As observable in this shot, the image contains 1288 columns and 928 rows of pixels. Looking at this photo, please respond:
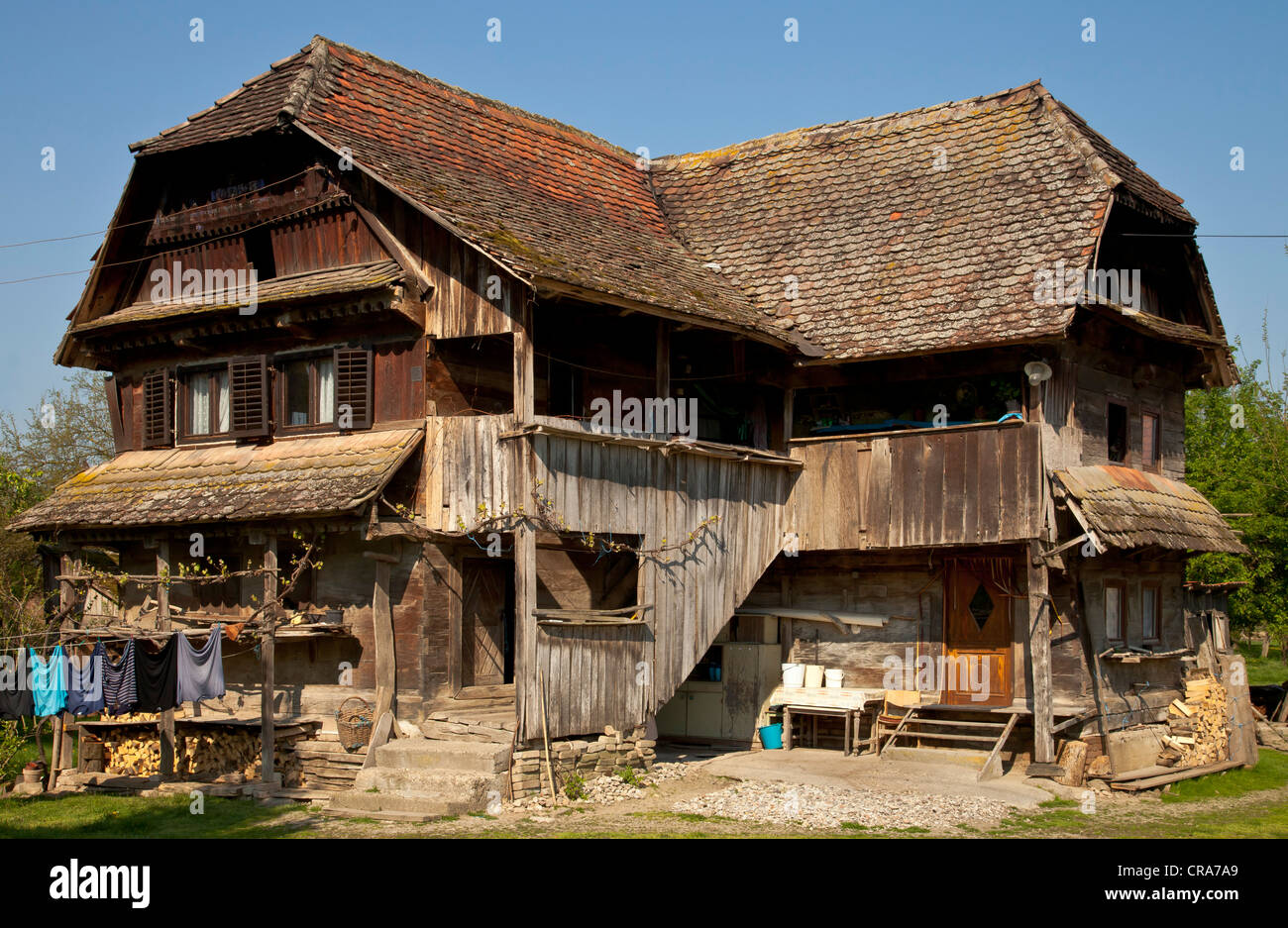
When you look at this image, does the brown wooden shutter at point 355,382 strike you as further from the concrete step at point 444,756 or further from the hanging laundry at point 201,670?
the concrete step at point 444,756

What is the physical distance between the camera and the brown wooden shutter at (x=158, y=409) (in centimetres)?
2098

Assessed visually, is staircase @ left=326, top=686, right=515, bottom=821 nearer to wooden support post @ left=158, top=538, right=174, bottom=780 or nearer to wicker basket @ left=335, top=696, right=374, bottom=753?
wicker basket @ left=335, top=696, right=374, bottom=753

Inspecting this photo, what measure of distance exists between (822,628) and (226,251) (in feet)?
37.1

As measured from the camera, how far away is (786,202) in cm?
2425

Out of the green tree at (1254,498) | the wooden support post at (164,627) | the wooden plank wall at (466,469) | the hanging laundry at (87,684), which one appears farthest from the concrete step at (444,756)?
the green tree at (1254,498)

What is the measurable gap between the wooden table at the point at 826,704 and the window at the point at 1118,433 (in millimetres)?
5643

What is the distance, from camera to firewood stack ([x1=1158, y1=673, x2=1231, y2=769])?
21625 mm

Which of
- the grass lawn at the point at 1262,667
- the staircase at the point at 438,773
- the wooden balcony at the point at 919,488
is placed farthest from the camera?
the grass lawn at the point at 1262,667

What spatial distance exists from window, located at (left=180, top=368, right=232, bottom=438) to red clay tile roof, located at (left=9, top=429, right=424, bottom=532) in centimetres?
35

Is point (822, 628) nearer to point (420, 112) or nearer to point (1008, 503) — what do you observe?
point (1008, 503)

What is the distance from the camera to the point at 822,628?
2186cm

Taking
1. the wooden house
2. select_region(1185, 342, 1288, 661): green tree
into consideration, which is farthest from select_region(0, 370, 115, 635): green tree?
select_region(1185, 342, 1288, 661): green tree

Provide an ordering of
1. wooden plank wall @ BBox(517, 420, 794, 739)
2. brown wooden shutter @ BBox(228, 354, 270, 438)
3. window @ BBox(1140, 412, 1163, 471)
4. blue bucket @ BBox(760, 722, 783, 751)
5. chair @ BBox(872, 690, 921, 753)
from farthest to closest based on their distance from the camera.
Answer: window @ BBox(1140, 412, 1163, 471) → blue bucket @ BBox(760, 722, 783, 751) → chair @ BBox(872, 690, 921, 753) → brown wooden shutter @ BBox(228, 354, 270, 438) → wooden plank wall @ BBox(517, 420, 794, 739)
